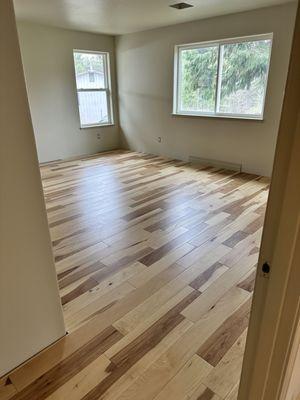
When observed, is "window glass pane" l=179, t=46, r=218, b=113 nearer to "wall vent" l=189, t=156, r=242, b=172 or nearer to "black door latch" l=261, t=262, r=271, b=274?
"wall vent" l=189, t=156, r=242, b=172

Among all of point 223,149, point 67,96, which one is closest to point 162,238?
point 223,149

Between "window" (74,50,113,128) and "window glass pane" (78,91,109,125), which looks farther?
"window glass pane" (78,91,109,125)

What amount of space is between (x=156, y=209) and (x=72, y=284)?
156cm

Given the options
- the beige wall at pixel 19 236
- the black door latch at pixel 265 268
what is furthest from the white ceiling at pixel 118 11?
the black door latch at pixel 265 268

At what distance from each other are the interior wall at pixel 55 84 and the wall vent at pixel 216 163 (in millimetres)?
2339

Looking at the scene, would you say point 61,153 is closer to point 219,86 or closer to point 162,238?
point 219,86

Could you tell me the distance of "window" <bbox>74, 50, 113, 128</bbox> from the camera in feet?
18.8

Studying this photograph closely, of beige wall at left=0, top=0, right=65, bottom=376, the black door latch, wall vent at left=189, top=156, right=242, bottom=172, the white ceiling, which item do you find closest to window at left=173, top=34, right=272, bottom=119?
the white ceiling

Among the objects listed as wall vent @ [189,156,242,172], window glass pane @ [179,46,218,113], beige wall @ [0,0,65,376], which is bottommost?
wall vent @ [189,156,242,172]

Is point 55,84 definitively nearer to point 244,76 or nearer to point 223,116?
point 223,116

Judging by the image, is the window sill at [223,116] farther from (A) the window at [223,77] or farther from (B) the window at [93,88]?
(B) the window at [93,88]

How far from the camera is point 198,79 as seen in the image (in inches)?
197

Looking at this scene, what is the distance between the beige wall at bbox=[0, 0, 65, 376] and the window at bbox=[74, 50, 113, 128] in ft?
16.3

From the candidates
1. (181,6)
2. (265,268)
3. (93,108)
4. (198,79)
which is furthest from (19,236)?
(93,108)
